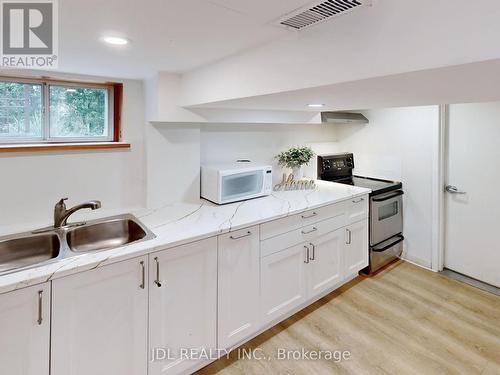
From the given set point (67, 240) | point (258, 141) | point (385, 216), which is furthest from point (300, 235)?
point (67, 240)

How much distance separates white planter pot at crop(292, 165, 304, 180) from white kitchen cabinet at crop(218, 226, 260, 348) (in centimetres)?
131

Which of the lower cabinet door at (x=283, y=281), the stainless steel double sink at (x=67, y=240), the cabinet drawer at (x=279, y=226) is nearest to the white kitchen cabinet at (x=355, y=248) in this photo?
the lower cabinet door at (x=283, y=281)

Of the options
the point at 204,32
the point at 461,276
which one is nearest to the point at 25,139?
the point at 204,32

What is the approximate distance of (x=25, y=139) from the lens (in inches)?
78.2

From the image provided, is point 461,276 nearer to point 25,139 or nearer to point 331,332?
point 331,332

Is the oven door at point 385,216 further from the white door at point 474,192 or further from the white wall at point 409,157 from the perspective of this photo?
the white door at point 474,192

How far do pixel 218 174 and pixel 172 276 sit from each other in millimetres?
912

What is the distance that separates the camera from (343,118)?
3.25 meters

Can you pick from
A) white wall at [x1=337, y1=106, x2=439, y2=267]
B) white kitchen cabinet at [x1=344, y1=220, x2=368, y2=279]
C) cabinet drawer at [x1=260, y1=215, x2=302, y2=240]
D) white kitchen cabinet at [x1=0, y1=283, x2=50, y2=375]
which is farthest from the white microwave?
white wall at [x1=337, y1=106, x2=439, y2=267]

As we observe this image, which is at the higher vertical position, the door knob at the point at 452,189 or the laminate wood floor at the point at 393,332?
the door knob at the point at 452,189

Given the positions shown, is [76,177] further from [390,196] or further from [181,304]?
[390,196]

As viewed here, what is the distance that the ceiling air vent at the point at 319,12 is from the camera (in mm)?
972

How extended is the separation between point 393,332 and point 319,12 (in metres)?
2.27

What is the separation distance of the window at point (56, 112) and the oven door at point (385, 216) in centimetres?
253
